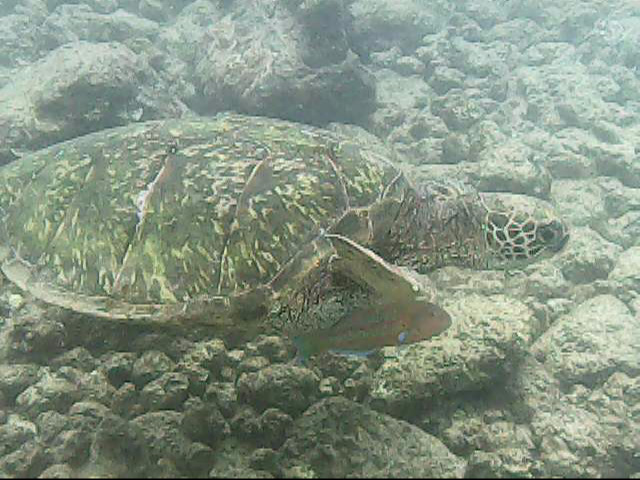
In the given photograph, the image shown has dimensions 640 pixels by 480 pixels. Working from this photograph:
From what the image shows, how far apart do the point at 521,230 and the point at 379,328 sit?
141cm

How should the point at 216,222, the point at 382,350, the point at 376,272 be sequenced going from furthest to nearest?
the point at 382,350 < the point at 216,222 < the point at 376,272

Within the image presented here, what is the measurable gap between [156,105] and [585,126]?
4964 mm

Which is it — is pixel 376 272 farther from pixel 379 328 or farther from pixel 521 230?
pixel 521 230

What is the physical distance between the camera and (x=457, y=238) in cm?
287

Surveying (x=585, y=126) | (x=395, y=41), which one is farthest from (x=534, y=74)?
(x=395, y=41)

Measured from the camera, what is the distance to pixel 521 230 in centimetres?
288

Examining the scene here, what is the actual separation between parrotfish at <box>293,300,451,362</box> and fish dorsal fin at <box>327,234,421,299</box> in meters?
0.05

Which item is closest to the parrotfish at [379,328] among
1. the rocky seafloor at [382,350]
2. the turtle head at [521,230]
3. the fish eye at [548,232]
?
the rocky seafloor at [382,350]

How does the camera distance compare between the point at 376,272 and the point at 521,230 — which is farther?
the point at 521,230

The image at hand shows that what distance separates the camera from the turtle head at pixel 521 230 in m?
2.87

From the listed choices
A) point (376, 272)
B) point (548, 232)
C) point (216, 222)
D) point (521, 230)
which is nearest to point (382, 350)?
point (376, 272)

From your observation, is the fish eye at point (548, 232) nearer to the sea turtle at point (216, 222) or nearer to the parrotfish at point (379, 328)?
the sea turtle at point (216, 222)

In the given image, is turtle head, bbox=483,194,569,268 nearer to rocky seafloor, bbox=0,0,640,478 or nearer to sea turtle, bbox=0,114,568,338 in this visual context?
sea turtle, bbox=0,114,568,338

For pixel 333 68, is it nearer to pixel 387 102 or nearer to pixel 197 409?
pixel 387 102
